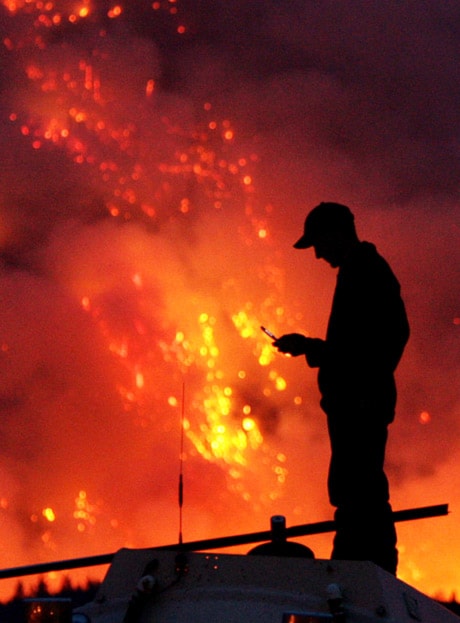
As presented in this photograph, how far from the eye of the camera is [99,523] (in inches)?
401

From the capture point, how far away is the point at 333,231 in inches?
156

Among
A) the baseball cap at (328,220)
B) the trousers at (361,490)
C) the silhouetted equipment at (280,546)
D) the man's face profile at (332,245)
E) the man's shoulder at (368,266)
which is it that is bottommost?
the silhouetted equipment at (280,546)

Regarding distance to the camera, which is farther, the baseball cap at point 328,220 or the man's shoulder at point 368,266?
the baseball cap at point 328,220

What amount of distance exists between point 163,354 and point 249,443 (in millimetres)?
1415

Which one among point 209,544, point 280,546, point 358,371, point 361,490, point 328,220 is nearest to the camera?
point 280,546

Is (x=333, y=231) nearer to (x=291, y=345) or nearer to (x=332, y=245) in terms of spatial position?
(x=332, y=245)

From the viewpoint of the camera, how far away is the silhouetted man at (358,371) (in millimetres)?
3557

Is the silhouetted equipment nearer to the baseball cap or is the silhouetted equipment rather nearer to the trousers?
the trousers

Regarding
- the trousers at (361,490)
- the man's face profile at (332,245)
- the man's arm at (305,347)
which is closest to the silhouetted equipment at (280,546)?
the trousers at (361,490)

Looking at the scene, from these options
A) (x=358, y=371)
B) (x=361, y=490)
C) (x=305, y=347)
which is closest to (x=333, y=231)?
(x=305, y=347)

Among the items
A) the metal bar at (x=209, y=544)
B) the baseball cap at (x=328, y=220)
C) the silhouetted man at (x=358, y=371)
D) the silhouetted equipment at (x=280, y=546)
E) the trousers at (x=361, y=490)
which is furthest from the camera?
the baseball cap at (x=328, y=220)

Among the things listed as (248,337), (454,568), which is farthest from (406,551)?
(248,337)

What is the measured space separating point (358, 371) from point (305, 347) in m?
0.25

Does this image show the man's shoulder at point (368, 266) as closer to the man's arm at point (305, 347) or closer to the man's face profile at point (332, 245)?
the man's face profile at point (332, 245)
